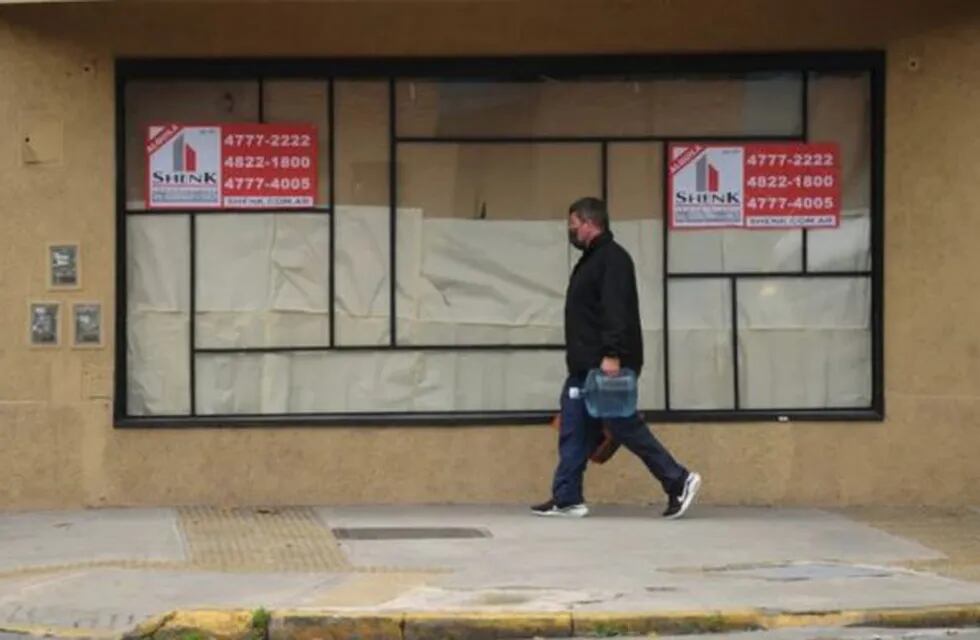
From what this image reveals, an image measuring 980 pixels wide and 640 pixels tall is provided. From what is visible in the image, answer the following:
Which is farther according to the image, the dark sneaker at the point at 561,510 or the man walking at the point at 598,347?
the dark sneaker at the point at 561,510

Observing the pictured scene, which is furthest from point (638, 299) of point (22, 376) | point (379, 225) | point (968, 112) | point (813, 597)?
point (22, 376)

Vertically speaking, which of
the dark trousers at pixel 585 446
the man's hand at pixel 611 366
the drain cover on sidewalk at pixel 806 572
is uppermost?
the man's hand at pixel 611 366

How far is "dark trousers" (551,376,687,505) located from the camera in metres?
11.2

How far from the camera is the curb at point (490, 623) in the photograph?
8328mm

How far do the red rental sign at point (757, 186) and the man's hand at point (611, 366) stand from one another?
1509mm

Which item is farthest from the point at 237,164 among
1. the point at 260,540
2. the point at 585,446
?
the point at 585,446

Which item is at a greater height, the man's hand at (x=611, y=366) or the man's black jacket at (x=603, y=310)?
the man's black jacket at (x=603, y=310)

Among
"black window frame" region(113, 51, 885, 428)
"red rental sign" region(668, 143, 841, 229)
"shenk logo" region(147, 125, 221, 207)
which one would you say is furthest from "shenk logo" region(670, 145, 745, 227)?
"shenk logo" region(147, 125, 221, 207)

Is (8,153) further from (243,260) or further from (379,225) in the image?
(379,225)

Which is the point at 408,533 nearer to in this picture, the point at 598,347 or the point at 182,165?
the point at 598,347

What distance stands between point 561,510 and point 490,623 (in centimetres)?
329

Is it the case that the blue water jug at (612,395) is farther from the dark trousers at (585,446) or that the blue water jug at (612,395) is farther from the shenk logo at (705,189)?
the shenk logo at (705,189)

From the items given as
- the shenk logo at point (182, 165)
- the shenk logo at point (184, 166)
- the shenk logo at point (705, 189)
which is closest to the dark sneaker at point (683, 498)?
the shenk logo at point (705, 189)

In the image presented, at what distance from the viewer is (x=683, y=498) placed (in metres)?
11.4
